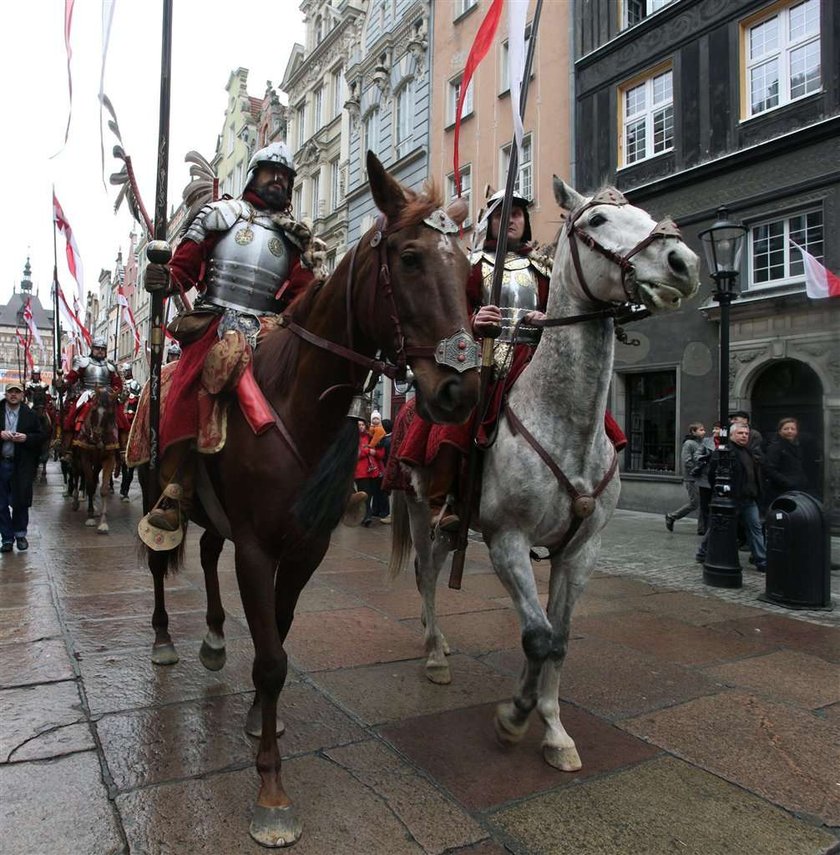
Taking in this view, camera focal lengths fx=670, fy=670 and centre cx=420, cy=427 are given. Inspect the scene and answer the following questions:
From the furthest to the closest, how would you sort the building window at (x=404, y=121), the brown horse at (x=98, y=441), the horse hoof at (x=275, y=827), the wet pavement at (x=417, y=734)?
1. the building window at (x=404, y=121)
2. the brown horse at (x=98, y=441)
3. the wet pavement at (x=417, y=734)
4. the horse hoof at (x=275, y=827)

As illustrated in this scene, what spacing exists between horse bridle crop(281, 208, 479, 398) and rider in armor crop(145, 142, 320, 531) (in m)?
0.64

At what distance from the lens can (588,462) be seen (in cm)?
323

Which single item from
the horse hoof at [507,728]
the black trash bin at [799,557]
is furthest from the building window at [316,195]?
the horse hoof at [507,728]

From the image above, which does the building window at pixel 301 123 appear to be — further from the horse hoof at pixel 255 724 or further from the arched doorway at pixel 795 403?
the horse hoof at pixel 255 724

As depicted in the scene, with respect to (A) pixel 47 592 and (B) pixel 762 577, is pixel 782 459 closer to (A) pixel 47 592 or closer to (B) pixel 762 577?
(B) pixel 762 577

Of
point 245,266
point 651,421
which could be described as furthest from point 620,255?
point 651,421

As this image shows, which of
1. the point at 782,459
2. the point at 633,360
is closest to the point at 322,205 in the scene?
the point at 633,360

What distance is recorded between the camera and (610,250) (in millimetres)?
3002

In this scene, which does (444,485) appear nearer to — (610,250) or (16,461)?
(610,250)

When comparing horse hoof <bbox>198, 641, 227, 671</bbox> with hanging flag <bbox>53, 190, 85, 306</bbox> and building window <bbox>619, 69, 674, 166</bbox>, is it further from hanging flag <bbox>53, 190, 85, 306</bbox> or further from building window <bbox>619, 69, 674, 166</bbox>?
building window <bbox>619, 69, 674, 166</bbox>

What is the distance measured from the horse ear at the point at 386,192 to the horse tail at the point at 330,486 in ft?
2.84

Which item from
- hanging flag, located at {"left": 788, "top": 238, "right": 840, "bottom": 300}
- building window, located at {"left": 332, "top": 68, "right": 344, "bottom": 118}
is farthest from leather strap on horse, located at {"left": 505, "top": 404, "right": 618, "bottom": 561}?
building window, located at {"left": 332, "top": 68, "right": 344, "bottom": 118}

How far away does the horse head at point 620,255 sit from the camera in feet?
9.13

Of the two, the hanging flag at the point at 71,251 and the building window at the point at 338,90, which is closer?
the hanging flag at the point at 71,251
